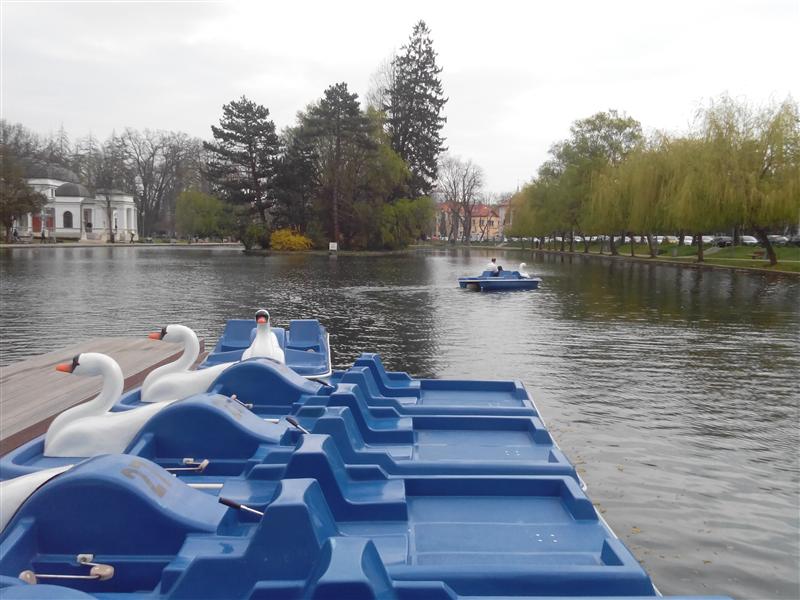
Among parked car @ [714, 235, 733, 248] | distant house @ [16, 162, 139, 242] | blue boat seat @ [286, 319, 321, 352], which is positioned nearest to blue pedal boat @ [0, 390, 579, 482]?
blue boat seat @ [286, 319, 321, 352]

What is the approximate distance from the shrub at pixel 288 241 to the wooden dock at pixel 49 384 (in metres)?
53.3

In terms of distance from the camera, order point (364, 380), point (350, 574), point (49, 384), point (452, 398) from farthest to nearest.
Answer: point (49, 384)
point (452, 398)
point (364, 380)
point (350, 574)

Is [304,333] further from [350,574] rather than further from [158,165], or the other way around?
[158,165]

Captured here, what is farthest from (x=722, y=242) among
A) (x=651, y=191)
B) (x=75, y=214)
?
(x=75, y=214)

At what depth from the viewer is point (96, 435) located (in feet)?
17.7

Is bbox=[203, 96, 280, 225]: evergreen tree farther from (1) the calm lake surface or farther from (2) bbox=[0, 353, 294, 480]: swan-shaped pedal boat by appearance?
(2) bbox=[0, 353, 294, 480]: swan-shaped pedal boat

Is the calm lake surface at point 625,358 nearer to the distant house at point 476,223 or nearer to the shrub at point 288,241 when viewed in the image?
the shrub at point 288,241

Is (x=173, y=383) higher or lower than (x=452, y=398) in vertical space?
higher

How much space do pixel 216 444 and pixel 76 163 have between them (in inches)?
4303

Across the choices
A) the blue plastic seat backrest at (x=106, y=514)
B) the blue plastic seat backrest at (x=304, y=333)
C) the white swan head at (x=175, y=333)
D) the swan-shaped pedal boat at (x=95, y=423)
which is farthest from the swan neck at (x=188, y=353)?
the blue plastic seat backrest at (x=106, y=514)

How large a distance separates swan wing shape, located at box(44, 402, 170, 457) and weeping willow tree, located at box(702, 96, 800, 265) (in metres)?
39.0

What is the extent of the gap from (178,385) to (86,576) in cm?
362

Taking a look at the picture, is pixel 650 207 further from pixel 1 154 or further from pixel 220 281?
pixel 1 154

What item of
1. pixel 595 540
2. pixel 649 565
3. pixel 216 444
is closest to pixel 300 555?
pixel 595 540
